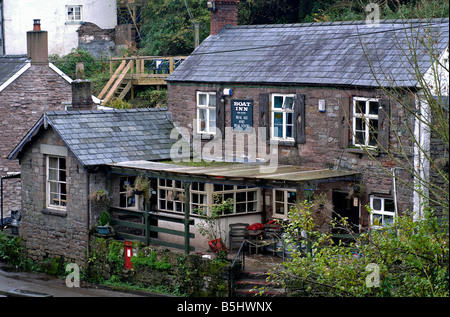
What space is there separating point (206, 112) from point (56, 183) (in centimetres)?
475

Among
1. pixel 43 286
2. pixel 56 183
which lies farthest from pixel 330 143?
pixel 43 286

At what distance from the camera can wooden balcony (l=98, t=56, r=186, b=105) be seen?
3628 centimetres

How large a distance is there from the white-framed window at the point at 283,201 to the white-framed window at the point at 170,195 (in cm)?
255

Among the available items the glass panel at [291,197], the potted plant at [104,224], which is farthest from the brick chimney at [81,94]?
the glass panel at [291,197]

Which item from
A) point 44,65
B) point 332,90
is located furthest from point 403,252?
point 44,65

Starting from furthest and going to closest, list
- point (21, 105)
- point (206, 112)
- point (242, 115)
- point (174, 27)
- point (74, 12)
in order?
point (74, 12) < point (174, 27) < point (21, 105) < point (206, 112) < point (242, 115)

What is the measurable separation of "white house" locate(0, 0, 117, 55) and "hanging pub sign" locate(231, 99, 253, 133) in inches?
780

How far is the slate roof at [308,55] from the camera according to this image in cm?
2094

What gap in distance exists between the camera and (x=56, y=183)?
24.2 meters

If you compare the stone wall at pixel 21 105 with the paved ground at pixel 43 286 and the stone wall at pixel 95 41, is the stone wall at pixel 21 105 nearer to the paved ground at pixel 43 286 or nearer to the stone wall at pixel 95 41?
the paved ground at pixel 43 286

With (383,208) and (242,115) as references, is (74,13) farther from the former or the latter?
(383,208)

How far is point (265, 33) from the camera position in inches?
992

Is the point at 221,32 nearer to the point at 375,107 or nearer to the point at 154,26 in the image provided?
the point at 375,107

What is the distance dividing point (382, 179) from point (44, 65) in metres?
14.1
